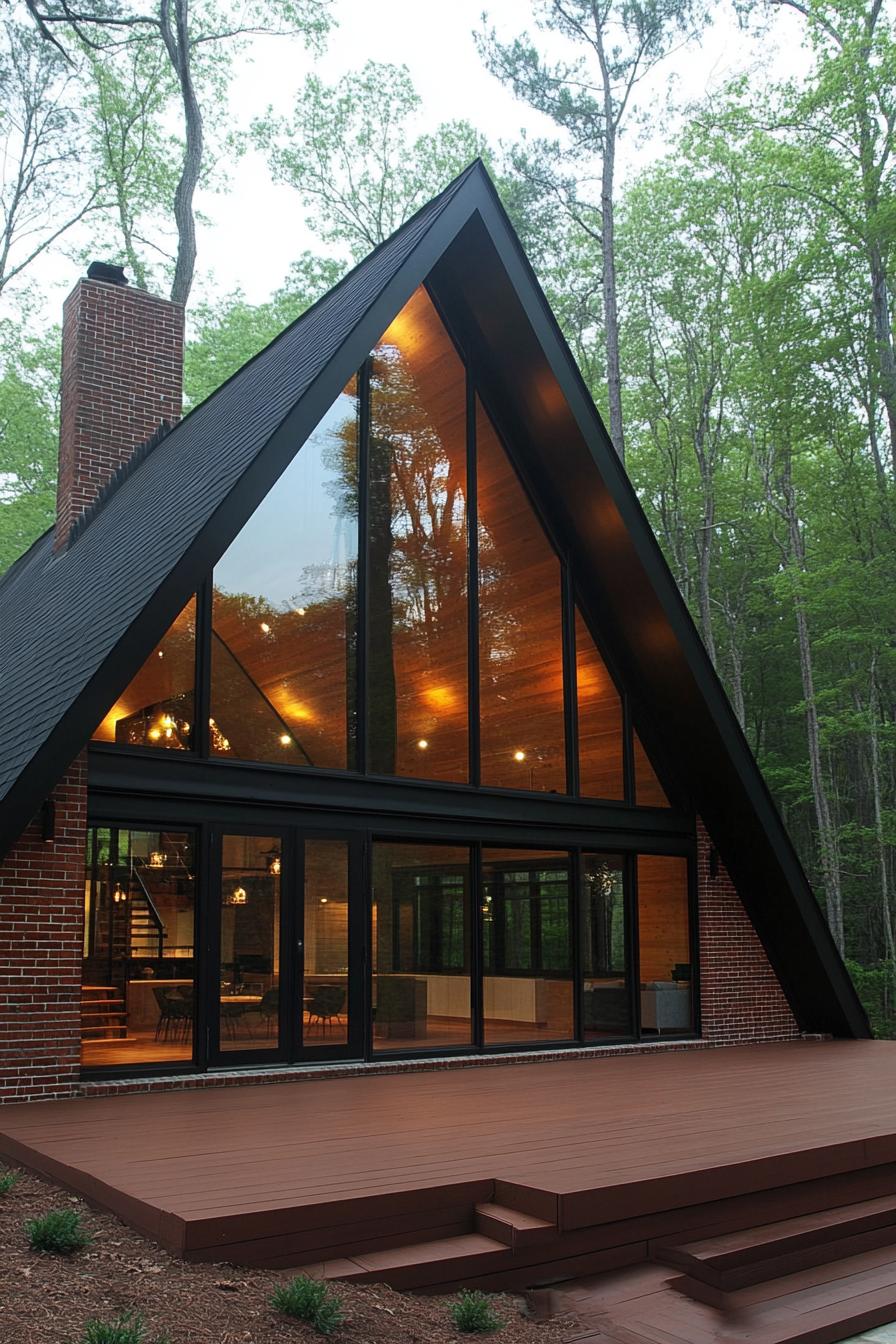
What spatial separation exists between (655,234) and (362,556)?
52.4 ft

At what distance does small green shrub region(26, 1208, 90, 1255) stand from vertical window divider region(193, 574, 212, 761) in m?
4.19

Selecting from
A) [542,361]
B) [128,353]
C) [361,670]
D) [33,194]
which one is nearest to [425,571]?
[361,670]

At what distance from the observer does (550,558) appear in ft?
35.3

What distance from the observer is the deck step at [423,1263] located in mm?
4309

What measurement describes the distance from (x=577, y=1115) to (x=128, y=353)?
7.94m

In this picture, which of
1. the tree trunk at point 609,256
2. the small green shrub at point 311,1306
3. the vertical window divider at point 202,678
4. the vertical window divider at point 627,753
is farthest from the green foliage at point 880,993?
the small green shrub at point 311,1306

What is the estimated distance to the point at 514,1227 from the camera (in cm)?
457

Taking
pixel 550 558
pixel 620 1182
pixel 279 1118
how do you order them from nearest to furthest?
pixel 620 1182 → pixel 279 1118 → pixel 550 558

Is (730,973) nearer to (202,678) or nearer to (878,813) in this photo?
(202,678)

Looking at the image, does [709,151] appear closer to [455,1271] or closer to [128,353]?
[128,353]

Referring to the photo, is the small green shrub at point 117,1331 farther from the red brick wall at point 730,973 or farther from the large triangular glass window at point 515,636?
the red brick wall at point 730,973

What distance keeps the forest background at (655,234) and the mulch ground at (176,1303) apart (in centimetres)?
1383

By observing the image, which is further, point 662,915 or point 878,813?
point 878,813

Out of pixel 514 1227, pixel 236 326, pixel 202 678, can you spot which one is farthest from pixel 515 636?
pixel 236 326
